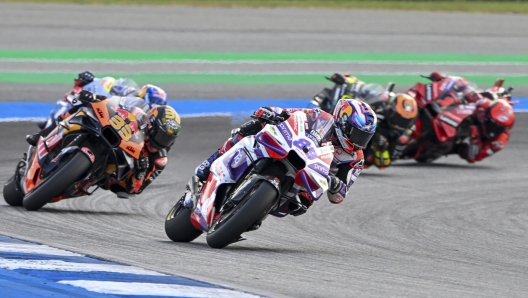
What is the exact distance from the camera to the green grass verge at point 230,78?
751 inches

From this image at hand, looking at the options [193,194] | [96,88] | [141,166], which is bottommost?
[141,166]

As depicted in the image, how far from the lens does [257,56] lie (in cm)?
2283

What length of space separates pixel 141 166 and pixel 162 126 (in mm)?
560

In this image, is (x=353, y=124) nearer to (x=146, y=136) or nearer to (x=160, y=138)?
(x=160, y=138)

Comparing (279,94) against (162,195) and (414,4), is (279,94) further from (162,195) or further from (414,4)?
(414,4)

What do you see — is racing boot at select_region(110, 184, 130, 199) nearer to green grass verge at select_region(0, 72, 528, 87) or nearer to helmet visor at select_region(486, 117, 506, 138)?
helmet visor at select_region(486, 117, 506, 138)

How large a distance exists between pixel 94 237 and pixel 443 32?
62.9 feet

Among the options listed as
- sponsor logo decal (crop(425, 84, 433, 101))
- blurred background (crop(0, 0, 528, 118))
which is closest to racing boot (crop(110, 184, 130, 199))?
sponsor logo decal (crop(425, 84, 433, 101))

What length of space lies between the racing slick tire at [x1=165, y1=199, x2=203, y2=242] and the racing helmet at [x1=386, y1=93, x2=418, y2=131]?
6529 mm

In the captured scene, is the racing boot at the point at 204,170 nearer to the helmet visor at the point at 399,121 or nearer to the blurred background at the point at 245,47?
the helmet visor at the point at 399,121

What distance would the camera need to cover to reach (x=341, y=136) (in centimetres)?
819

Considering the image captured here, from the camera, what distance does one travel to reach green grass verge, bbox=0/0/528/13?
87.6ft

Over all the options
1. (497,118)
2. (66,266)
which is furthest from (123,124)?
(497,118)

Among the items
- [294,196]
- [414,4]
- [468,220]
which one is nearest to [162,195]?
[468,220]
